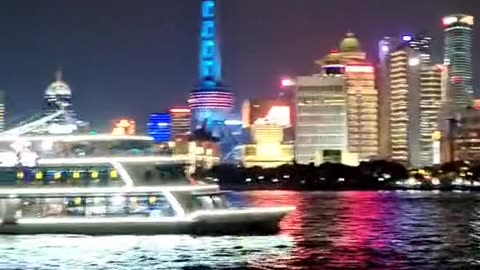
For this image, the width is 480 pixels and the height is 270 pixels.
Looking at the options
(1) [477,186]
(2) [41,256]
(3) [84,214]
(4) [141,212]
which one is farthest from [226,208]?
(1) [477,186]

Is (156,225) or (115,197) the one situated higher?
(115,197)

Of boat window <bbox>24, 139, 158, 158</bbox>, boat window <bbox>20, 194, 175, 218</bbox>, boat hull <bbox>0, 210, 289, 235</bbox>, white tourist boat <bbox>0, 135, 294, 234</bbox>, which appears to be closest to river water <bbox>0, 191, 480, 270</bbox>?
boat hull <bbox>0, 210, 289, 235</bbox>

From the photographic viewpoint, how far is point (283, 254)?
35531 millimetres

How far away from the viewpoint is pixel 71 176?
40812 mm

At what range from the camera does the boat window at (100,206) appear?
132 ft

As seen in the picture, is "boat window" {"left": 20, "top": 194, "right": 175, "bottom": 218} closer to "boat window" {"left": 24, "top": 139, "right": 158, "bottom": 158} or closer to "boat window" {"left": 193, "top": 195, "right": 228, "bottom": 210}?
"boat window" {"left": 193, "top": 195, "right": 228, "bottom": 210}

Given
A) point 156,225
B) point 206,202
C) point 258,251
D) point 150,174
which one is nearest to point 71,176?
point 150,174

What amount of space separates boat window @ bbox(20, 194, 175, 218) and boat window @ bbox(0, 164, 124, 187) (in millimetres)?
689

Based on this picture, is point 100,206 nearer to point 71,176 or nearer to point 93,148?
point 71,176

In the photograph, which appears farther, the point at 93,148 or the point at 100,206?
the point at 93,148

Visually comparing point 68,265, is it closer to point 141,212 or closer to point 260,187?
point 141,212

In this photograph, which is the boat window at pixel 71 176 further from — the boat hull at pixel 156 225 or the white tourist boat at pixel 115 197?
the boat hull at pixel 156 225

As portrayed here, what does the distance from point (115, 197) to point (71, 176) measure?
91.6 inches

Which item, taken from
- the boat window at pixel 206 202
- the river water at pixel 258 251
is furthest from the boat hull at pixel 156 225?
the boat window at pixel 206 202
